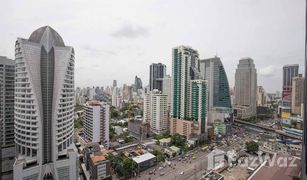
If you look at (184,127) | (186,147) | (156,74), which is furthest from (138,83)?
(186,147)

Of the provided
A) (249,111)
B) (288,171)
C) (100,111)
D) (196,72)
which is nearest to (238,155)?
(288,171)

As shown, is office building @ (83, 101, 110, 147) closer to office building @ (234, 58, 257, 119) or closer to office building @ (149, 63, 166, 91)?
office building @ (149, 63, 166, 91)

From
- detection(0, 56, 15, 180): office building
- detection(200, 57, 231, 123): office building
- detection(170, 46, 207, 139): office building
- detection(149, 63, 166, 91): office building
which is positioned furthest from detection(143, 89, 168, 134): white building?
detection(0, 56, 15, 180): office building

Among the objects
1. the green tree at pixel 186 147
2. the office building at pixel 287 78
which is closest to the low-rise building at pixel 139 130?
the green tree at pixel 186 147

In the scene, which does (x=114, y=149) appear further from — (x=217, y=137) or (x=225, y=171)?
(x=217, y=137)

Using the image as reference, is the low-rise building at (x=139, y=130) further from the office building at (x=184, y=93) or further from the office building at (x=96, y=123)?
the office building at (x=96, y=123)

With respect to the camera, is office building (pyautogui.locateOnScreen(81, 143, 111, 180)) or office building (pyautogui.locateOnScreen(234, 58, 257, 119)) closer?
office building (pyautogui.locateOnScreen(81, 143, 111, 180))
